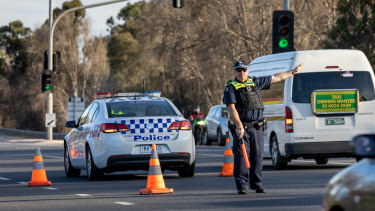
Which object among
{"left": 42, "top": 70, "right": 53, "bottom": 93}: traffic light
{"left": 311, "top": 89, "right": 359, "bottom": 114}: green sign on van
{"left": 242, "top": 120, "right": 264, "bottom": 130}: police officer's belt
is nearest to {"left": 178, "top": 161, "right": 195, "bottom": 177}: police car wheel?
{"left": 311, "top": 89, "right": 359, "bottom": 114}: green sign on van

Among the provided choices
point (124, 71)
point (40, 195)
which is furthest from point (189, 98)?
point (40, 195)

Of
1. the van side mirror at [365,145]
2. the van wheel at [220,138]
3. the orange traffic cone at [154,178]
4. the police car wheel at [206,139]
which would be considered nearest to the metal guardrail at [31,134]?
the police car wheel at [206,139]

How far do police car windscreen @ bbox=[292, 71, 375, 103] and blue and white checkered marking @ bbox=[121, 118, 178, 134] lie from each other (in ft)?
9.28

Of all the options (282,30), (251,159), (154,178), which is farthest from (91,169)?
(282,30)

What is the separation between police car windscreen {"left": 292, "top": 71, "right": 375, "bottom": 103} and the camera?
17.4 meters

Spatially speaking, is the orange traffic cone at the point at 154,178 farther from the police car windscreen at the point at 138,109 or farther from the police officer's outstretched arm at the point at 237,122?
the police car windscreen at the point at 138,109

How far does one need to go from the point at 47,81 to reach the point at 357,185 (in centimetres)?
3616

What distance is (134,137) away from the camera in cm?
1583

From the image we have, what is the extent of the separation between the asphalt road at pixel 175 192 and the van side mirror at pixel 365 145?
16.9 ft

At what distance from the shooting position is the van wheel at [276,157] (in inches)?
712

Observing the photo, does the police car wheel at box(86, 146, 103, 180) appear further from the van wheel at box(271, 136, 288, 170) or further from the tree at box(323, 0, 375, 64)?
the tree at box(323, 0, 375, 64)

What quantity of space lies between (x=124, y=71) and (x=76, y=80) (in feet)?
28.8

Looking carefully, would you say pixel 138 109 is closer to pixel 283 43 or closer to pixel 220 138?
pixel 283 43

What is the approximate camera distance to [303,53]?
1769 cm
